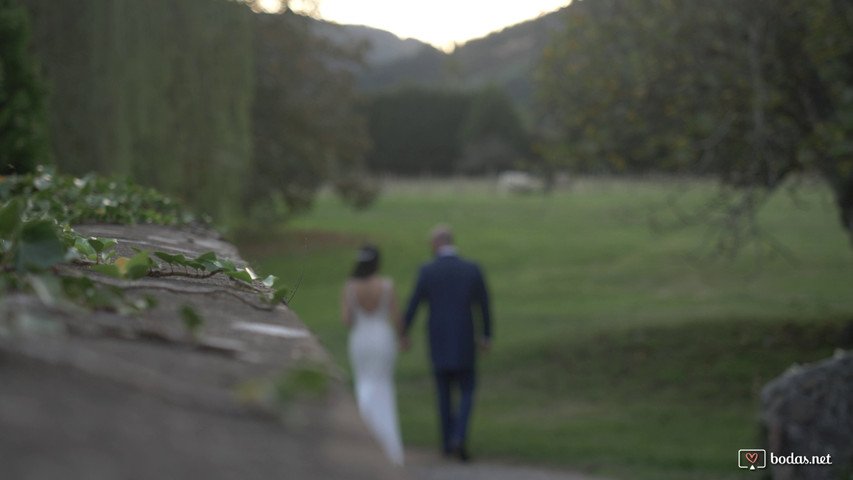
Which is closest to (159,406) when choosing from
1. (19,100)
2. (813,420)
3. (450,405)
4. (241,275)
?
(241,275)

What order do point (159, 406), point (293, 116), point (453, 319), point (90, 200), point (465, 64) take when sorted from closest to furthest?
point (159, 406)
point (90, 200)
point (453, 319)
point (293, 116)
point (465, 64)

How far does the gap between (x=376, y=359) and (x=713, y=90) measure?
5262 millimetres

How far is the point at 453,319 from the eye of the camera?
8016 millimetres

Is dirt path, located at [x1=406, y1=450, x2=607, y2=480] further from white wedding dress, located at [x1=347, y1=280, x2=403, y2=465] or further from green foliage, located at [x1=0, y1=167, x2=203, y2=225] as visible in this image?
green foliage, located at [x1=0, y1=167, x2=203, y2=225]

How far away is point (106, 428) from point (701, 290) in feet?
66.8

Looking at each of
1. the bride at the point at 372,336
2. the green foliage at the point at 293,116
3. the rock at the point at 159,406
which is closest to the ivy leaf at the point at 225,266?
the rock at the point at 159,406

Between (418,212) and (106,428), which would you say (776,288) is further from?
(418,212)

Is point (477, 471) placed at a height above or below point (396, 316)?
below

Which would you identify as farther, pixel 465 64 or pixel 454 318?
pixel 465 64

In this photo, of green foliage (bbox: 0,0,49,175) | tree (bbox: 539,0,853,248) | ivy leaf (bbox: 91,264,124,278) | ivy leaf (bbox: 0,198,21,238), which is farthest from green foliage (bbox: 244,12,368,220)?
ivy leaf (bbox: 0,198,21,238)

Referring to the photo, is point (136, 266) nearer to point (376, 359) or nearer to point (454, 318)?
point (454, 318)

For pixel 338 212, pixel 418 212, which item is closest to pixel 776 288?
pixel 418 212

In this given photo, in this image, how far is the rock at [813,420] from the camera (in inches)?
229

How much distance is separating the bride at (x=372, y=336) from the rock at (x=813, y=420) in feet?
11.4
